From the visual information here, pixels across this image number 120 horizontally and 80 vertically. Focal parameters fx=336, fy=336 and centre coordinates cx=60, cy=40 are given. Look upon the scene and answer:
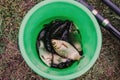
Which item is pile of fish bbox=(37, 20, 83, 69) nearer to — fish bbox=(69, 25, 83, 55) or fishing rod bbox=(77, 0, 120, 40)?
fish bbox=(69, 25, 83, 55)

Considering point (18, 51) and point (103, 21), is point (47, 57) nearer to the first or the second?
point (18, 51)

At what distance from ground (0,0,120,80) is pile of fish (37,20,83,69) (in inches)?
8.4

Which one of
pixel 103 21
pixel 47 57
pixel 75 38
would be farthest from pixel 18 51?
pixel 103 21

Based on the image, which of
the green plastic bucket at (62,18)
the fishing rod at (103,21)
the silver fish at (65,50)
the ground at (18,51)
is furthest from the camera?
the ground at (18,51)

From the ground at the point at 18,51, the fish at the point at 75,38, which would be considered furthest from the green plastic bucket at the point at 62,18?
the ground at the point at 18,51

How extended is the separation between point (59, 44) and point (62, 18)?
0.51 feet

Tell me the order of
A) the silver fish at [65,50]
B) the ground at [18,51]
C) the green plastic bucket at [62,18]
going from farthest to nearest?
the ground at [18,51], the silver fish at [65,50], the green plastic bucket at [62,18]

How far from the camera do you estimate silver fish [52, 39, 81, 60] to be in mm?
1620

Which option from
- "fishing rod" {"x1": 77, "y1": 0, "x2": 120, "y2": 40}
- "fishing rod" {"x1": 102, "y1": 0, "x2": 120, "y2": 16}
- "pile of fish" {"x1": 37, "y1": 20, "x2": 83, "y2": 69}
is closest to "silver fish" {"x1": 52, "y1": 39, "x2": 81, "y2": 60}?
"pile of fish" {"x1": 37, "y1": 20, "x2": 83, "y2": 69}

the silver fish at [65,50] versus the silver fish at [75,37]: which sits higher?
the silver fish at [75,37]

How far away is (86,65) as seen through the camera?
4.97 ft

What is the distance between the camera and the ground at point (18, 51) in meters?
1.83

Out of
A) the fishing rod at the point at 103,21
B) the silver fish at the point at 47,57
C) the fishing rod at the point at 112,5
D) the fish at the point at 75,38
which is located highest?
the fishing rod at the point at 112,5

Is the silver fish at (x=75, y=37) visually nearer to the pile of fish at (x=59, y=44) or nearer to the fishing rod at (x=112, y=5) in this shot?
the pile of fish at (x=59, y=44)
